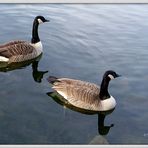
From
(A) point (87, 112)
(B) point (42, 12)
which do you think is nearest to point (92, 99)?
(A) point (87, 112)

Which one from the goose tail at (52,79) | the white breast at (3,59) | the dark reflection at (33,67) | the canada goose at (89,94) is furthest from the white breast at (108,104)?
the white breast at (3,59)

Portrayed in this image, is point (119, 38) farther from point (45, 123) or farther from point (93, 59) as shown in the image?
point (45, 123)

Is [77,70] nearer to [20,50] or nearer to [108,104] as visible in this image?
[20,50]

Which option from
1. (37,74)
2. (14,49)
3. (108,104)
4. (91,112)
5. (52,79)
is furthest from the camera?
(14,49)

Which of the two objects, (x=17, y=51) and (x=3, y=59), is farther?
(x=17, y=51)

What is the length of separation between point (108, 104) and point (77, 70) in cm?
201

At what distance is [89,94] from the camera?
1022cm

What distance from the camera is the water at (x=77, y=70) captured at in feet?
30.2

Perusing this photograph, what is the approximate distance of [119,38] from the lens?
14.1 metres

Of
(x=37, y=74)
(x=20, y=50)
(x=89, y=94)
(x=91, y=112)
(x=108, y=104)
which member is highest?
(x=20, y=50)

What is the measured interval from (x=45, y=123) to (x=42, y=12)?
23.7 feet

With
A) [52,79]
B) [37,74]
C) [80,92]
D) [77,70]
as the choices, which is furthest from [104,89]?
[37,74]

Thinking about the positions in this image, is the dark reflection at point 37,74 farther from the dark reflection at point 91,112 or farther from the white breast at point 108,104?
the white breast at point 108,104

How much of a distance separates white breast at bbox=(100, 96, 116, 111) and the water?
0.18 m
